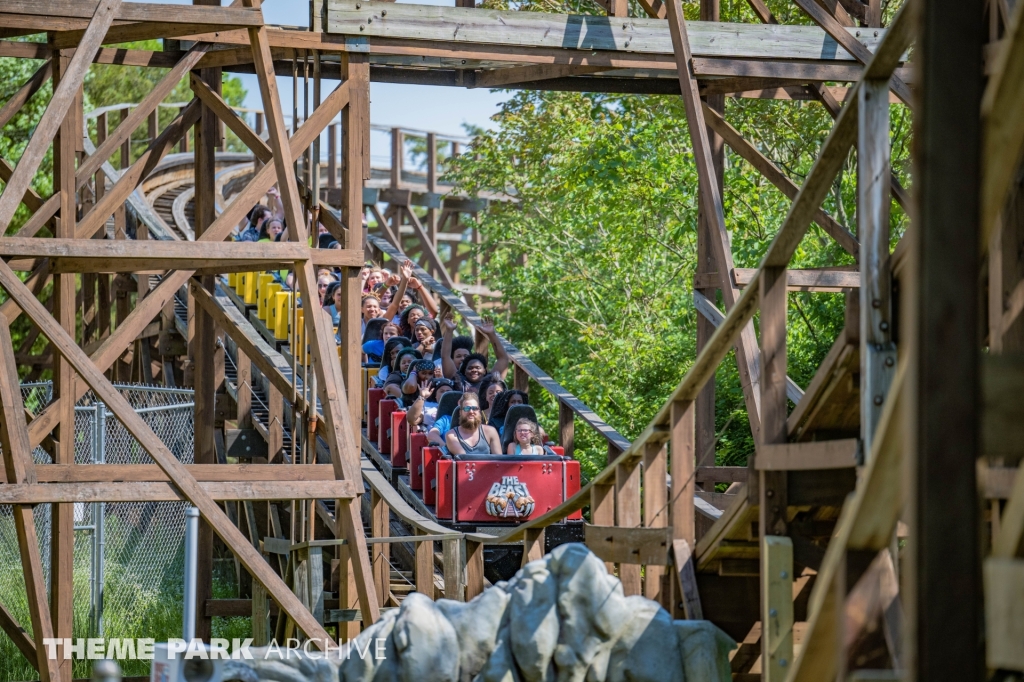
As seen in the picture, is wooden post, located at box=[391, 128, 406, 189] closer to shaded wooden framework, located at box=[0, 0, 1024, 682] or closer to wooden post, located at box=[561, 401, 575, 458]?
shaded wooden framework, located at box=[0, 0, 1024, 682]

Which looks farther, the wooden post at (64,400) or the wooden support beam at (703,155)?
the wooden support beam at (703,155)

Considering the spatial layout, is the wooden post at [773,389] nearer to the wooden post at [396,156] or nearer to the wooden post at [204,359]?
the wooden post at [204,359]

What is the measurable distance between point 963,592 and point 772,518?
247 centimetres

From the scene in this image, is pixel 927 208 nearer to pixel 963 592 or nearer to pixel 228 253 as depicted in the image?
pixel 963 592

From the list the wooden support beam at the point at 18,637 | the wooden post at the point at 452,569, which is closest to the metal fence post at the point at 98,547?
the wooden support beam at the point at 18,637

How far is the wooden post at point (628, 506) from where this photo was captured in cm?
617

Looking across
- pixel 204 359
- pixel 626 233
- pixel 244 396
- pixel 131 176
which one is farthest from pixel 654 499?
pixel 626 233

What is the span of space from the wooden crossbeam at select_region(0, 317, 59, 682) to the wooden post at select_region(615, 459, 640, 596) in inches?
125

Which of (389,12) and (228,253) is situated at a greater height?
(389,12)

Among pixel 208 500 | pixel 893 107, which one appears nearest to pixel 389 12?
pixel 208 500

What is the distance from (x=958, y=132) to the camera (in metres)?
2.67

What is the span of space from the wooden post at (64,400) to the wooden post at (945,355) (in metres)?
6.23

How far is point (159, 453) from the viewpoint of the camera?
7.16 m

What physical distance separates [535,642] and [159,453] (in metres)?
2.88
